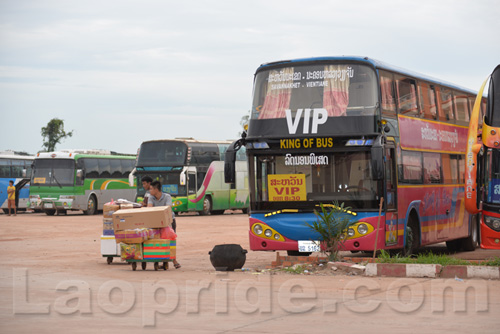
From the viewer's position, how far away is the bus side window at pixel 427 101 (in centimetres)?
2058

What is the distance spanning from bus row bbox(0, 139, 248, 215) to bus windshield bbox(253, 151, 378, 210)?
26.9 m

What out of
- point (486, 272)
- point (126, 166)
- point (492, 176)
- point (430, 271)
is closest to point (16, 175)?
point (126, 166)

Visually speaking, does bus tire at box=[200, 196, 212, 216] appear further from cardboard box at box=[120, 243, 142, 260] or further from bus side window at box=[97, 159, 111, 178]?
cardboard box at box=[120, 243, 142, 260]

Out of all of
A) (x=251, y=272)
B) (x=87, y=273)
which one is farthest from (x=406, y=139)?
(x=87, y=273)

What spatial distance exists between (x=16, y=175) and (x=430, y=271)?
3923 centimetres

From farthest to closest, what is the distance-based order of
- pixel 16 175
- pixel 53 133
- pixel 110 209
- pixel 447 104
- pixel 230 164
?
pixel 53 133
pixel 16 175
pixel 447 104
pixel 110 209
pixel 230 164

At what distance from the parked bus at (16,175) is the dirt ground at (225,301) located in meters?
32.4

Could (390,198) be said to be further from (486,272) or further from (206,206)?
(206,206)

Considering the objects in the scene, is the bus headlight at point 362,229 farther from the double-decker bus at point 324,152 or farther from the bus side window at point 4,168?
the bus side window at point 4,168

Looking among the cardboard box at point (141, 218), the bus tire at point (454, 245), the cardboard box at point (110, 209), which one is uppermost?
the cardboard box at point (110, 209)

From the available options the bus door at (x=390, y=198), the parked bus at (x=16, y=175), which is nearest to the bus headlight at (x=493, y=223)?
the bus door at (x=390, y=198)

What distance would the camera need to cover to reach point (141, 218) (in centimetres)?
1669

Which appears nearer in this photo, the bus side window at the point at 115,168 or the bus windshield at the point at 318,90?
the bus windshield at the point at 318,90

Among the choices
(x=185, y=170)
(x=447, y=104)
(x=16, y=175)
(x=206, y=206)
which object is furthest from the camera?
(x=16, y=175)
